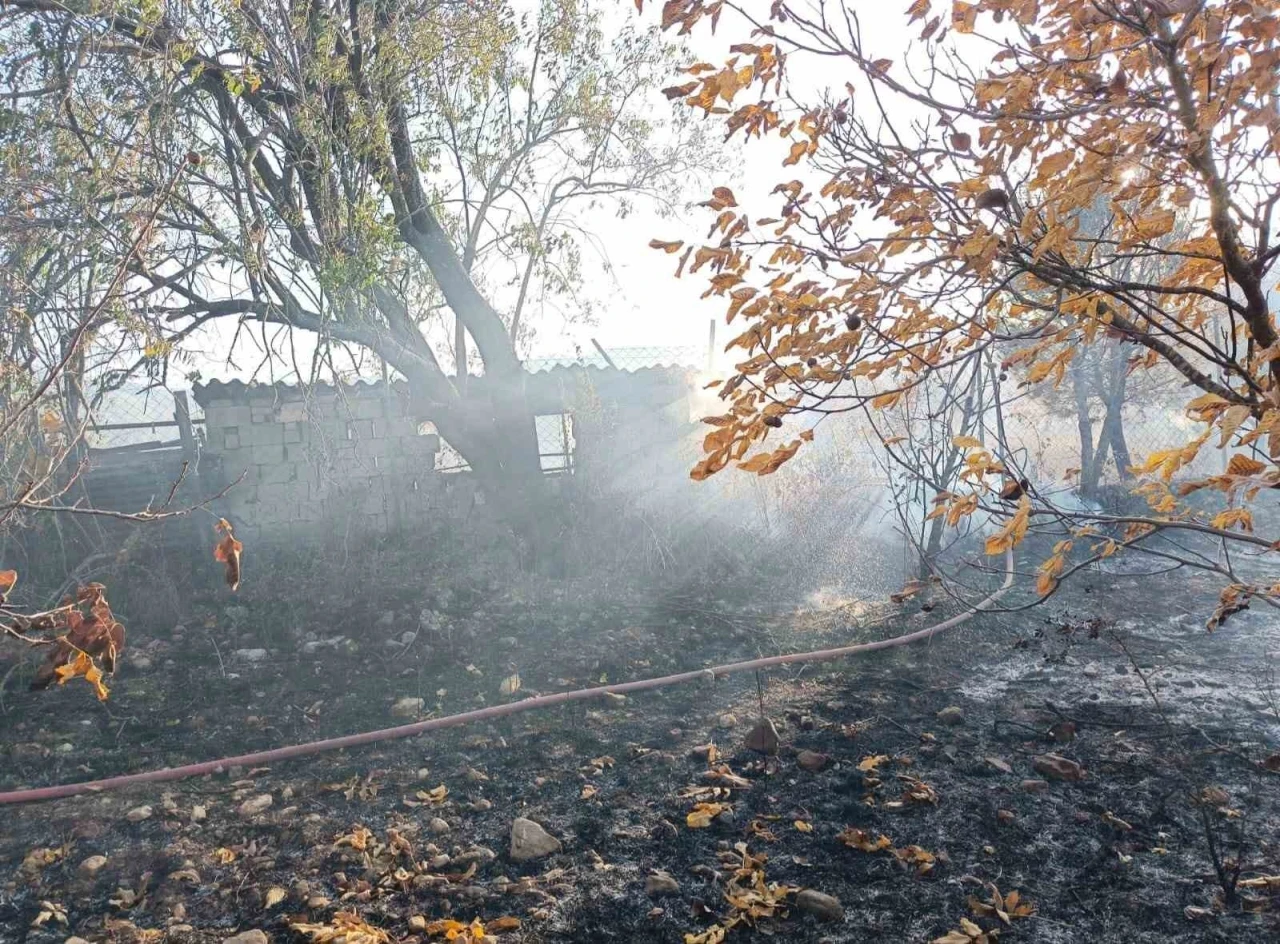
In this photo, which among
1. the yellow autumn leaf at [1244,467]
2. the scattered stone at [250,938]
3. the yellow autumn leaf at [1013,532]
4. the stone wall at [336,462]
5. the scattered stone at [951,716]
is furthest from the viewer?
the stone wall at [336,462]

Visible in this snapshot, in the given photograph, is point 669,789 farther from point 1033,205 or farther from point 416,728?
point 1033,205

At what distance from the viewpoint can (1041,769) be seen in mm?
3479

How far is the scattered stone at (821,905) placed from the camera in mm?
2570

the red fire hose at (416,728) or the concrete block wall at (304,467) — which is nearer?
the red fire hose at (416,728)

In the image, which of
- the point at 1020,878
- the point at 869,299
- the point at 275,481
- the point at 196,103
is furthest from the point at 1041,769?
the point at 275,481

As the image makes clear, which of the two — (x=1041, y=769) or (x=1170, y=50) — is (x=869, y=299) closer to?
(x=1170, y=50)

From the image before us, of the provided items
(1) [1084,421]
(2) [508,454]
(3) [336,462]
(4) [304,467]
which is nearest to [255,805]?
(2) [508,454]

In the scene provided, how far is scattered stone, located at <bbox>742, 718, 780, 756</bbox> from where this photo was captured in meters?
3.78

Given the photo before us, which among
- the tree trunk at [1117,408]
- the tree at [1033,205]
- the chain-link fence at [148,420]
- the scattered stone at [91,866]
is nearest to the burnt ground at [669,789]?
the scattered stone at [91,866]

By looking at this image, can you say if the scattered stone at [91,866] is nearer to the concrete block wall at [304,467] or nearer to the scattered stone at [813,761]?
the scattered stone at [813,761]

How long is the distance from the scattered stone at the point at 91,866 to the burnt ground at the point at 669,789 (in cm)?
1

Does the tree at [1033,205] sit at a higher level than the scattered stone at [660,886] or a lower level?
higher

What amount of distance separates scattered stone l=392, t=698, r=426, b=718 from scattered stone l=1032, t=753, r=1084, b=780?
115 inches

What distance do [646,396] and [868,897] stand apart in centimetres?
695
